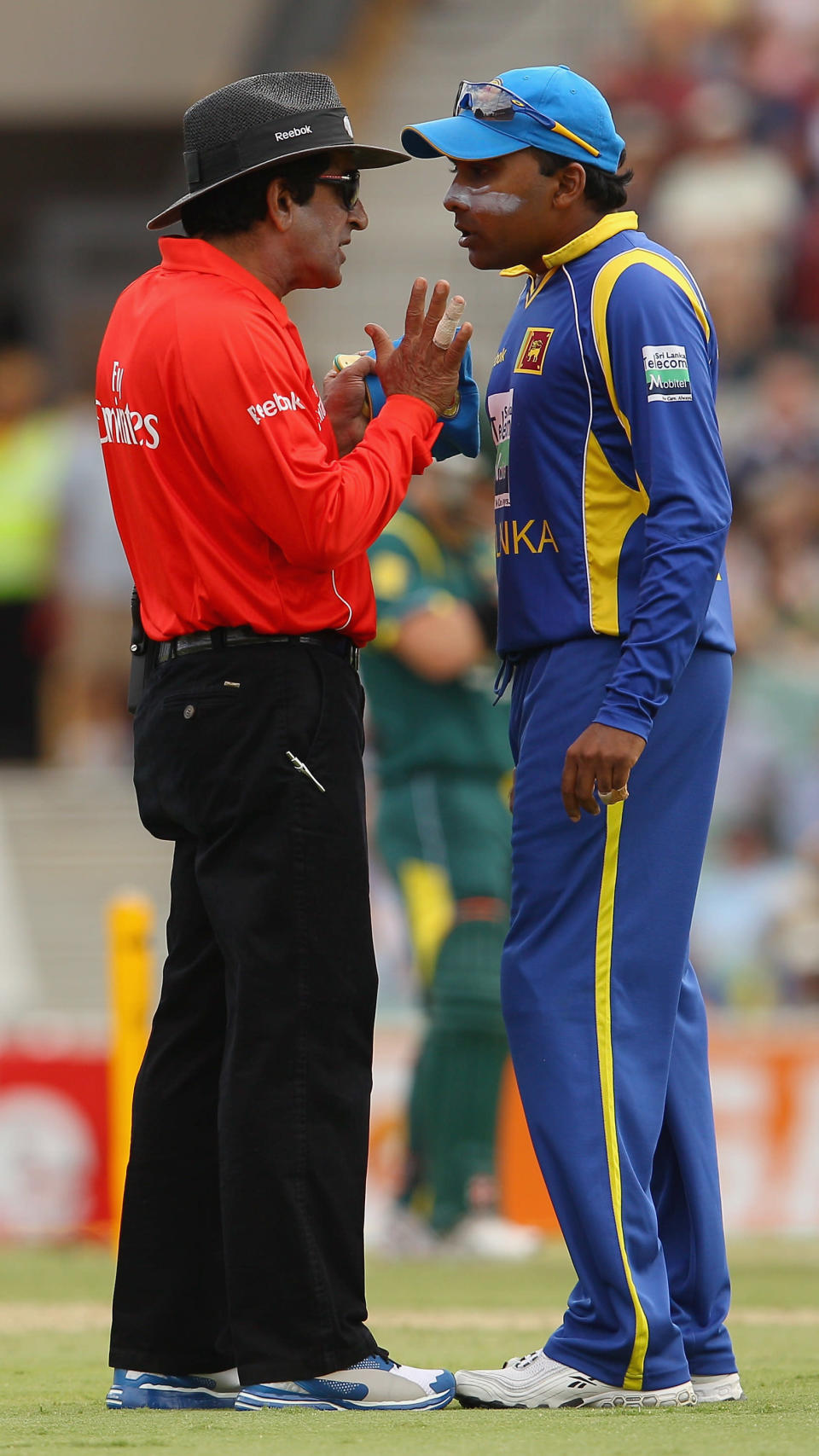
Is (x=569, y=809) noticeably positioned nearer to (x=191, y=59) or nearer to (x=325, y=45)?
(x=325, y=45)

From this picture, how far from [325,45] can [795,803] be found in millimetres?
5524

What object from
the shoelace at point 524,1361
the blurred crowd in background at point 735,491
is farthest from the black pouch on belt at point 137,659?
the blurred crowd in background at point 735,491

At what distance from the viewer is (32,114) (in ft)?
51.9

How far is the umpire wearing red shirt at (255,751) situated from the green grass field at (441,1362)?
0.68 feet

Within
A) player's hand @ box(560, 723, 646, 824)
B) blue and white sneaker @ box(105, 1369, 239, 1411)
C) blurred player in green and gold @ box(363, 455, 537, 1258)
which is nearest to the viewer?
player's hand @ box(560, 723, 646, 824)

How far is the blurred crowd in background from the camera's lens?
1089cm

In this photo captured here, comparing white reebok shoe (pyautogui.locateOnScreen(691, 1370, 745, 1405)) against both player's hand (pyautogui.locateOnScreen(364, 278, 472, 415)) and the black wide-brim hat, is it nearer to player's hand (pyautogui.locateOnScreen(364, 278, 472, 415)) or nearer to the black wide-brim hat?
player's hand (pyautogui.locateOnScreen(364, 278, 472, 415))

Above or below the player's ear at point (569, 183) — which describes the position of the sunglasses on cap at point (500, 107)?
above

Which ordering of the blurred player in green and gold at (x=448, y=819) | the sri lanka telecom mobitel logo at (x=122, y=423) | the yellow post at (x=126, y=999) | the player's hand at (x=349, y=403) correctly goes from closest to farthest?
1. the sri lanka telecom mobitel logo at (x=122, y=423)
2. the player's hand at (x=349, y=403)
3. the blurred player in green and gold at (x=448, y=819)
4. the yellow post at (x=126, y=999)

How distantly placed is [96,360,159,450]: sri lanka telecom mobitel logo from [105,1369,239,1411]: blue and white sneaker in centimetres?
162

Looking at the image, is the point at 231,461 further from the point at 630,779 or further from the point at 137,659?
the point at 630,779

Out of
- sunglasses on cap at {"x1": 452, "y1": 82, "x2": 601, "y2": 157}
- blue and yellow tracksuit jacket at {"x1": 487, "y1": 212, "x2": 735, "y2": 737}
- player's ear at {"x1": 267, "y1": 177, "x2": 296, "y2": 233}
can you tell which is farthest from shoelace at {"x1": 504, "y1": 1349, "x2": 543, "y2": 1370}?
sunglasses on cap at {"x1": 452, "y1": 82, "x2": 601, "y2": 157}

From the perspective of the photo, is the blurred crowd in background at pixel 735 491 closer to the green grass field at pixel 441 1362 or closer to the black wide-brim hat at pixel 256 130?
the green grass field at pixel 441 1362

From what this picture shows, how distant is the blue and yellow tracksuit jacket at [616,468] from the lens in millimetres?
3965
